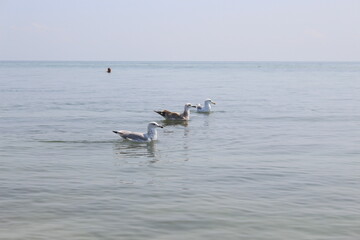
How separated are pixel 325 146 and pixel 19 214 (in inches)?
433

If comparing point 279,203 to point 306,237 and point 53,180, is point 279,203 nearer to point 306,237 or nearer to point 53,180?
point 306,237

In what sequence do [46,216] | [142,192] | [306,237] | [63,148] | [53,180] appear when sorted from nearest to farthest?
[306,237] < [46,216] < [142,192] < [53,180] < [63,148]

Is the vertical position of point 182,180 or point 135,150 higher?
point 135,150

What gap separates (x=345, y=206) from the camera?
11.3m

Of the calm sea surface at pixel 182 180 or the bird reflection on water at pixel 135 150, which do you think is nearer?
the calm sea surface at pixel 182 180

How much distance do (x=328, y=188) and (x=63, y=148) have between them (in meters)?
8.87

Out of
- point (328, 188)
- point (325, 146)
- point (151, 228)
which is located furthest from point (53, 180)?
point (325, 146)

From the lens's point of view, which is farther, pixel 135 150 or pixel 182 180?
pixel 135 150

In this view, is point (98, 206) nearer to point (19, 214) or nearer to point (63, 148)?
point (19, 214)

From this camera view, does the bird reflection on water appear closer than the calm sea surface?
No

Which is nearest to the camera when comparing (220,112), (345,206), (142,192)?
(345,206)

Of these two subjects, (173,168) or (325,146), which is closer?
(173,168)

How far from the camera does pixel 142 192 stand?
40.4ft

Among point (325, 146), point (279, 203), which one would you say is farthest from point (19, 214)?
point (325, 146)
